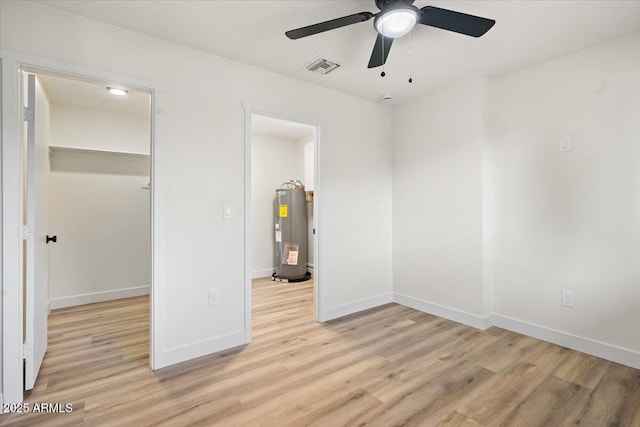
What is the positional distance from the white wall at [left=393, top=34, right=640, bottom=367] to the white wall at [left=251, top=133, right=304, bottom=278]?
263 cm

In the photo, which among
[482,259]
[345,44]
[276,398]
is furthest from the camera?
[482,259]

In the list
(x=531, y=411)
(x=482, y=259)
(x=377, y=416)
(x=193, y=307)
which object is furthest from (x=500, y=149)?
(x=193, y=307)

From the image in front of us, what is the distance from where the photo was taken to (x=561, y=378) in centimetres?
218

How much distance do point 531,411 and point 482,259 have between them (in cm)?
147

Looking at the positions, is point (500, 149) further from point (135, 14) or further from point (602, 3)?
point (135, 14)

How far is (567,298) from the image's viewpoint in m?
2.69

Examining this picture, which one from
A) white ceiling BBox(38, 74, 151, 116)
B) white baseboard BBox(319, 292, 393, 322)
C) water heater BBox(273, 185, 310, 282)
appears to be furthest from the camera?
water heater BBox(273, 185, 310, 282)

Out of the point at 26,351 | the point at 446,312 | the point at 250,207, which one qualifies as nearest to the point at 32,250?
the point at 26,351

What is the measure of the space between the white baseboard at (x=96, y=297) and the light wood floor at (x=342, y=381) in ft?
3.09

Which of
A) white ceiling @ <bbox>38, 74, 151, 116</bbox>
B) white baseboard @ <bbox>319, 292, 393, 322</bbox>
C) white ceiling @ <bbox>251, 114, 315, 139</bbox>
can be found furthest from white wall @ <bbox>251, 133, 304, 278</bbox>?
white baseboard @ <bbox>319, 292, 393, 322</bbox>

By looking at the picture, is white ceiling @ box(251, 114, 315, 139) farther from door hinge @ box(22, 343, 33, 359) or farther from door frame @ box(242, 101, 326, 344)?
door hinge @ box(22, 343, 33, 359)

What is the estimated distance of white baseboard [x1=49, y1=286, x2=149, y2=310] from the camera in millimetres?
3740

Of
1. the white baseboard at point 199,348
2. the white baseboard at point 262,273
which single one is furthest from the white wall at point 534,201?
the white baseboard at point 262,273

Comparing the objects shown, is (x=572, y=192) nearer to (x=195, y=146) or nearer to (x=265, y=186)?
(x=195, y=146)
